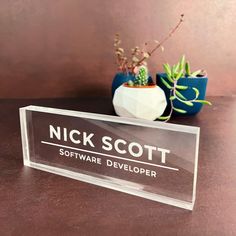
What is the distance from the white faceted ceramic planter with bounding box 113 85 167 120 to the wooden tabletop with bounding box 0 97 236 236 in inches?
8.7

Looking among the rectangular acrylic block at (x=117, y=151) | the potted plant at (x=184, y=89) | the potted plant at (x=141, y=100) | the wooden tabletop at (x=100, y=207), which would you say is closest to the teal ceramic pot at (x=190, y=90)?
the potted plant at (x=184, y=89)

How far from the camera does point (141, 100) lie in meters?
0.75

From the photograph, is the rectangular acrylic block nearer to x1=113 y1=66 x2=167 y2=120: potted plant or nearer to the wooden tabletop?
the wooden tabletop

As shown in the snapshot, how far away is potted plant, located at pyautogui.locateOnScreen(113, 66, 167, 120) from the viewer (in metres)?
0.75

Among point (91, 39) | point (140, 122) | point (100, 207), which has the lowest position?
point (100, 207)

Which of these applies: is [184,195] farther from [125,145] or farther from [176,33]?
[176,33]

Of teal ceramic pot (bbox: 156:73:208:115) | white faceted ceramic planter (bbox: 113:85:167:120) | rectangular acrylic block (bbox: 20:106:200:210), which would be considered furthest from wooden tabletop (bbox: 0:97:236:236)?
teal ceramic pot (bbox: 156:73:208:115)

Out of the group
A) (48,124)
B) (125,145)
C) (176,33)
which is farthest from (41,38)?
(125,145)

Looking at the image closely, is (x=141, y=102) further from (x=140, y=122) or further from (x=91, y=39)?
(x=91, y=39)

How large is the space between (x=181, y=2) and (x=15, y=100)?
79cm

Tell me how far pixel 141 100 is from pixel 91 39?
0.56 metres

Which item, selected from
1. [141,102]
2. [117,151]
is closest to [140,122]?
[117,151]

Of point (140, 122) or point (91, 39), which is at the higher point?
point (91, 39)

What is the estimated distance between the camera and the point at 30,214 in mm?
369
